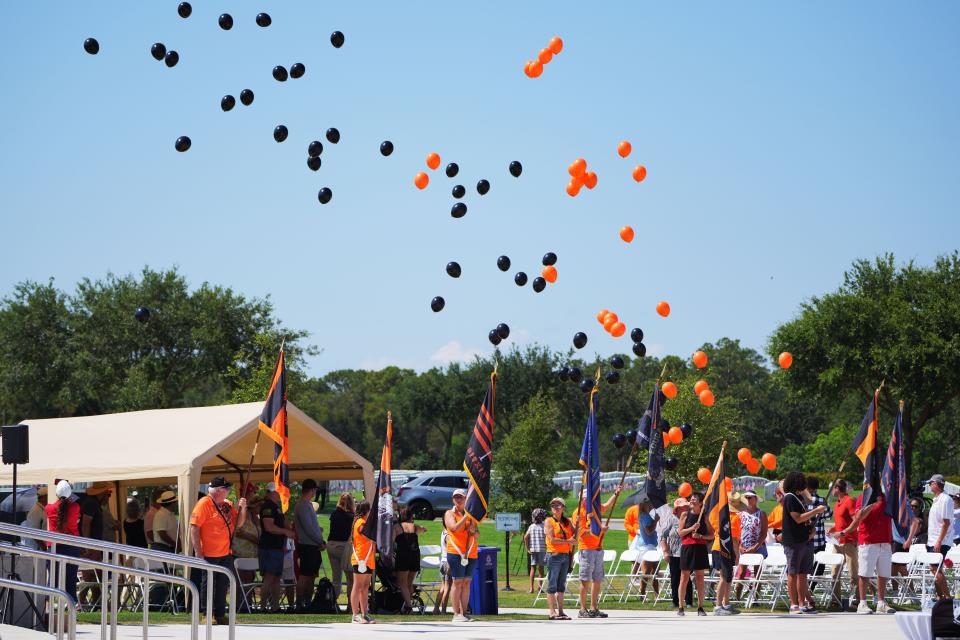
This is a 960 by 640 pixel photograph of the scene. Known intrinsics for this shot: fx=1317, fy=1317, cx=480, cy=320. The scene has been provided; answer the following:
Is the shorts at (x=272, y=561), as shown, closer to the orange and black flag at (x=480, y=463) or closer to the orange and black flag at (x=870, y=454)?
the orange and black flag at (x=480, y=463)

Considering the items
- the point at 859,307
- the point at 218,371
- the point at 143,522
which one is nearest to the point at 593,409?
the point at 143,522

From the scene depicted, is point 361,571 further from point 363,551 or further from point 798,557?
point 798,557

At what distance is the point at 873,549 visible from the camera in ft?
57.2

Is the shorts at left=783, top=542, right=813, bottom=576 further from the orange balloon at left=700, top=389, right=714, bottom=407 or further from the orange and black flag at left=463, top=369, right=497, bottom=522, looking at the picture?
the orange balloon at left=700, top=389, right=714, bottom=407

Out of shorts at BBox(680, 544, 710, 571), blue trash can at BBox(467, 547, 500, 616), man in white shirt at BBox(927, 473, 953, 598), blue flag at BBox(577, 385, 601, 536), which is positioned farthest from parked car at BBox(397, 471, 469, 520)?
shorts at BBox(680, 544, 710, 571)

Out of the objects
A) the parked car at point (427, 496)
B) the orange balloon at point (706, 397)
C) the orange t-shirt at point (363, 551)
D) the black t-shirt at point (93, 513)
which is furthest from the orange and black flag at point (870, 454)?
the parked car at point (427, 496)

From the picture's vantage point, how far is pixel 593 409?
695 inches

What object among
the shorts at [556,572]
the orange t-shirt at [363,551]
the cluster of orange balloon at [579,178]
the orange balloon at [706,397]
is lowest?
the shorts at [556,572]

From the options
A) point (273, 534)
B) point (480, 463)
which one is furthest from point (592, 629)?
point (273, 534)

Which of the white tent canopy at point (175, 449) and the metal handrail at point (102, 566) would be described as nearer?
the metal handrail at point (102, 566)

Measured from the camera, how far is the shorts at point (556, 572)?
53.9ft

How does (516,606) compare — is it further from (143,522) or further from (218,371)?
(218,371)

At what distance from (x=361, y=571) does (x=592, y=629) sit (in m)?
2.96

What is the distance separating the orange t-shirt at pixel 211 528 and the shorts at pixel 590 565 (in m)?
4.60
